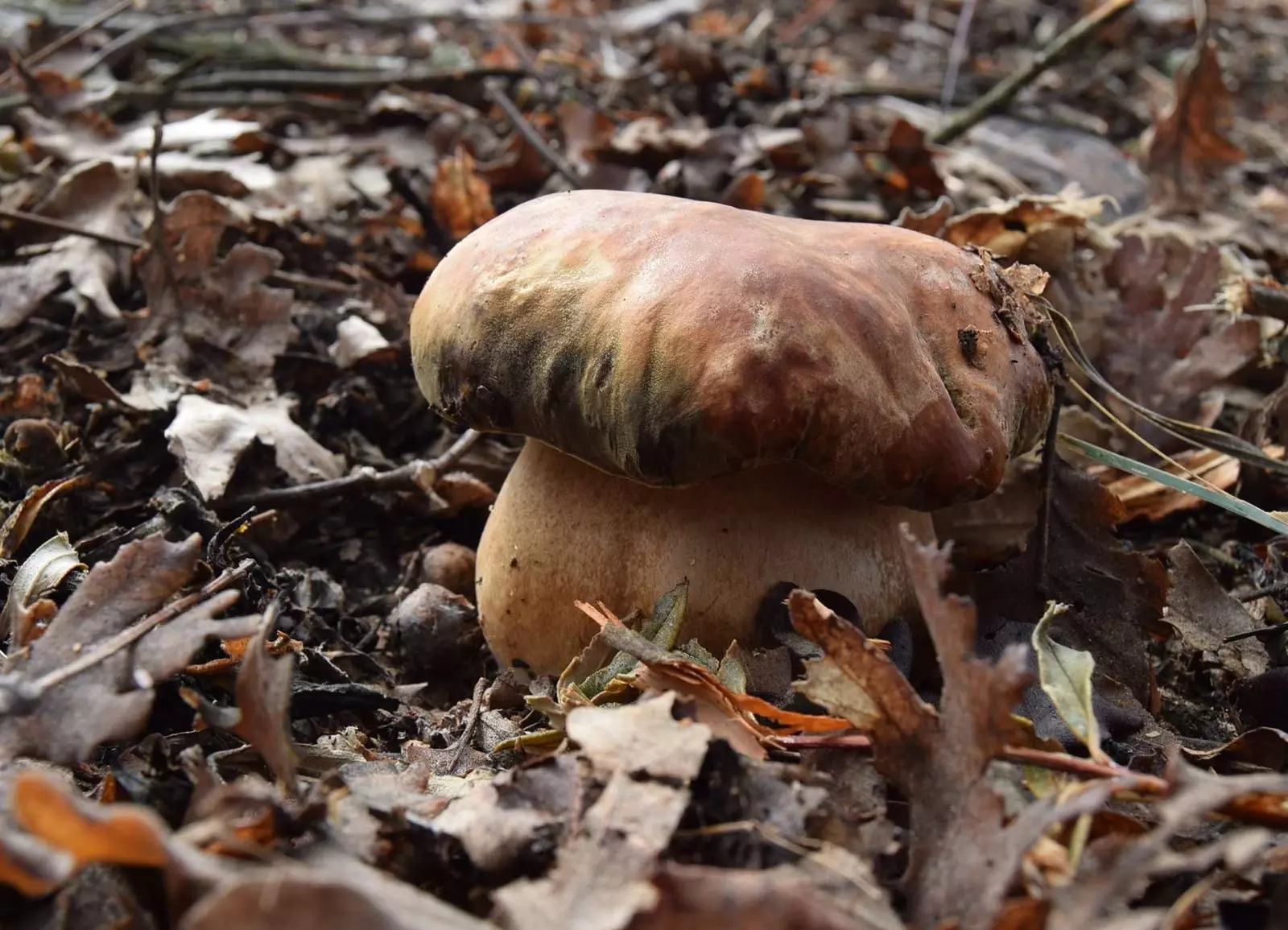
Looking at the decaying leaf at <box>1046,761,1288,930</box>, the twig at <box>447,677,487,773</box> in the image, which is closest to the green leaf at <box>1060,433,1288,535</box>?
the decaying leaf at <box>1046,761,1288,930</box>

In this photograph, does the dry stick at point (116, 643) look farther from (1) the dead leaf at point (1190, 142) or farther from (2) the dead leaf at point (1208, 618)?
(1) the dead leaf at point (1190, 142)

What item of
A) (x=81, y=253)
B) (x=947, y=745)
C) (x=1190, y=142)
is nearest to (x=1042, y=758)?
(x=947, y=745)

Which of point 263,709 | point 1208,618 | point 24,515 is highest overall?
point 263,709

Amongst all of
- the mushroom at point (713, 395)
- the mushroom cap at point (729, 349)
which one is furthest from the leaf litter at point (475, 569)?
the mushroom cap at point (729, 349)

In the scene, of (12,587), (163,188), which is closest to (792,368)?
(12,587)

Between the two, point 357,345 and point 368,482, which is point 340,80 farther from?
point 368,482

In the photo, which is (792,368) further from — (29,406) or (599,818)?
(29,406)
